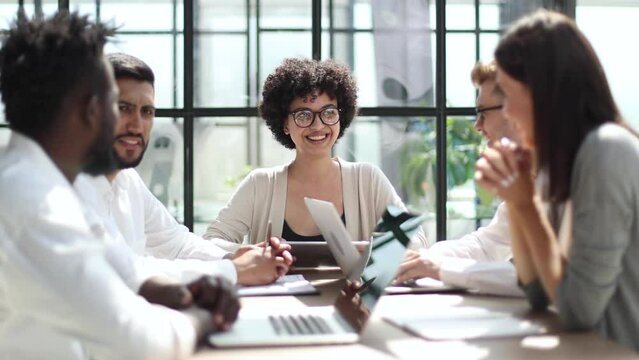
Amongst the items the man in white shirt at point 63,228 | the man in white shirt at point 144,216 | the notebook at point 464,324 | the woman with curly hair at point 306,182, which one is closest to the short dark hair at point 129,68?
the man in white shirt at point 144,216

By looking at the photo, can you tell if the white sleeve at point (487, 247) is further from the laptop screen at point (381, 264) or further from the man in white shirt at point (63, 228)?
the man in white shirt at point (63, 228)

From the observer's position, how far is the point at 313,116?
333 centimetres

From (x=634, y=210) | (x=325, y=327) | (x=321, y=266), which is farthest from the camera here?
(x=321, y=266)

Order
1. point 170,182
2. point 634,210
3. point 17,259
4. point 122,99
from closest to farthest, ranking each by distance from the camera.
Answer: point 17,259, point 634,210, point 122,99, point 170,182

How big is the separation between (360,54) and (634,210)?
3.62 meters

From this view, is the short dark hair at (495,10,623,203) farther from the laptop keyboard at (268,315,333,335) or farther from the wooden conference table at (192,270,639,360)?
the laptop keyboard at (268,315,333,335)

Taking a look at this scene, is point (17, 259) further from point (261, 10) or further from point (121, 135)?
point (261, 10)

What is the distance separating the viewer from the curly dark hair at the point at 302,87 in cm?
339

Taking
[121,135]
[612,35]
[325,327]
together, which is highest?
[612,35]

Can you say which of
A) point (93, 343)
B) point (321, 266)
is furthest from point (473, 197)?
point (93, 343)

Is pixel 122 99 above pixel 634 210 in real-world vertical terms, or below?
above

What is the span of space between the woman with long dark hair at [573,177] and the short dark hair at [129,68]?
142 centimetres

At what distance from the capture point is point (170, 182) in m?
4.87

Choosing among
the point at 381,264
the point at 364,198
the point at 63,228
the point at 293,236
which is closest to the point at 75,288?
the point at 63,228
